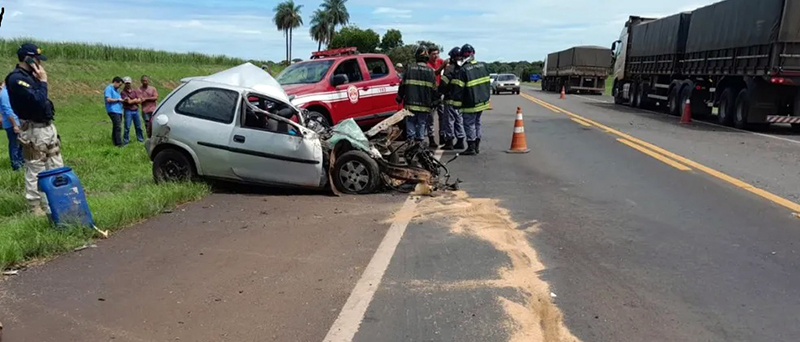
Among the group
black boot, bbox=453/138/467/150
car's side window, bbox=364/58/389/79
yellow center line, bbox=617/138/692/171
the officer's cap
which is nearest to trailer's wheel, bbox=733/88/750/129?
yellow center line, bbox=617/138/692/171

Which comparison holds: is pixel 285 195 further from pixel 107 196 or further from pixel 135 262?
pixel 135 262

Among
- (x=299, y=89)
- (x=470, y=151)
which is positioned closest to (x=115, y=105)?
(x=299, y=89)

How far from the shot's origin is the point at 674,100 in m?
20.8

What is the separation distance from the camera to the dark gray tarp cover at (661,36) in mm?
20891

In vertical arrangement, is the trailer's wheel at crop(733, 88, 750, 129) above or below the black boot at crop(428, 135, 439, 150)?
above

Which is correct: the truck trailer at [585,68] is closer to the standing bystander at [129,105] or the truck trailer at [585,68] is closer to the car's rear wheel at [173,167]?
the standing bystander at [129,105]

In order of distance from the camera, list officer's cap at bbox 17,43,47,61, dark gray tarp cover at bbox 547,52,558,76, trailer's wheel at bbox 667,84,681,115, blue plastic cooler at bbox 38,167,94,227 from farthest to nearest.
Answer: dark gray tarp cover at bbox 547,52,558,76, trailer's wheel at bbox 667,84,681,115, officer's cap at bbox 17,43,47,61, blue plastic cooler at bbox 38,167,94,227

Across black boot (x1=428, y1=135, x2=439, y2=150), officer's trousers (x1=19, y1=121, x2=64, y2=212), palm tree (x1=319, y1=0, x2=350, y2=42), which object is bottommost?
black boot (x1=428, y1=135, x2=439, y2=150)

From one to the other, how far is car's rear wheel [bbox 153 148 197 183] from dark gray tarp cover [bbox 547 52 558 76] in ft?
128

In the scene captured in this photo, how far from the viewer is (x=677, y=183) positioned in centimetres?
824

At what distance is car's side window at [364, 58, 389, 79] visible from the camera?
41.3 feet

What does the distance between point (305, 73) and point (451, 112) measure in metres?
2.97

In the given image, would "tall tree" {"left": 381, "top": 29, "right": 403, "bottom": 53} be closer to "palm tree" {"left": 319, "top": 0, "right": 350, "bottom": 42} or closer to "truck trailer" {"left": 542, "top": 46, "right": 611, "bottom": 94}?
"palm tree" {"left": 319, "top": 0, "right": 350, "bottom": 42}

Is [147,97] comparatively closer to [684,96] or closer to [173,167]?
[173,167]
